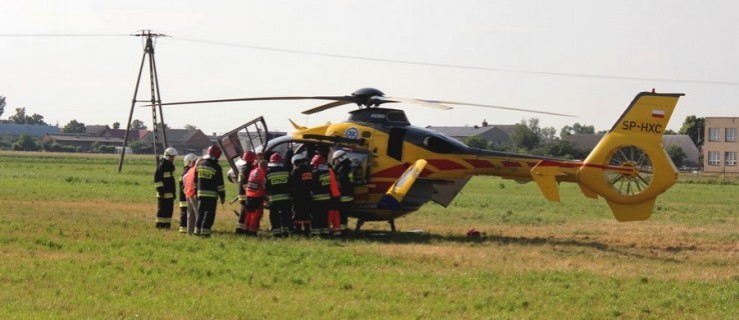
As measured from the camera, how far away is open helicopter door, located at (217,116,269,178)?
75.5 feet

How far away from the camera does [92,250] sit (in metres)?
16.9

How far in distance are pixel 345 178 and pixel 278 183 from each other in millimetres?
1547

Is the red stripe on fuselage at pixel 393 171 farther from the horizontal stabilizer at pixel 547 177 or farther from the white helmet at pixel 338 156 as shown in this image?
the horizontal stabilizer at pixel 547 177

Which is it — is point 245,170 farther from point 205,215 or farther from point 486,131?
point 486,131

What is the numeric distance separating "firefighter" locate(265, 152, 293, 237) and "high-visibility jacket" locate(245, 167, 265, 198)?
144 millimetres

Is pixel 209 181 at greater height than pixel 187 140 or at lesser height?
lesser

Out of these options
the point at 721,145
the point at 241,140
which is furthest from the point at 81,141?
the point at 241,140

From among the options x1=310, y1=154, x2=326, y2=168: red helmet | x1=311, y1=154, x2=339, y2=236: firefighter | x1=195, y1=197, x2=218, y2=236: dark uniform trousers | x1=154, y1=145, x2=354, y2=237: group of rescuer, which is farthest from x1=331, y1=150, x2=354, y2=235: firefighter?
x1=195, y1=197, x2=218, y2=236: dark uniform trousers

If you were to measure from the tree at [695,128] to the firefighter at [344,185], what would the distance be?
395 ft

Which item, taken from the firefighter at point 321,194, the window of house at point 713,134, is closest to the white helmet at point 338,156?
the firefighter at point 321,194

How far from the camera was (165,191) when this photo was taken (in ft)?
72.0

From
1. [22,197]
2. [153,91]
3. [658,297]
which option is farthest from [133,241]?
[153,91]

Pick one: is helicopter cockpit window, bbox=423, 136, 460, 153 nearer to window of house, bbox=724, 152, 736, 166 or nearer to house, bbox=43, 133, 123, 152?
window of house, bbox=724, 152, 736, 166

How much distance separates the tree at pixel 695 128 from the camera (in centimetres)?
13512
